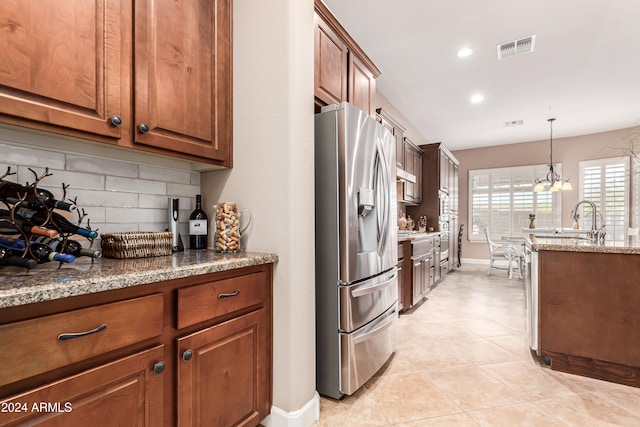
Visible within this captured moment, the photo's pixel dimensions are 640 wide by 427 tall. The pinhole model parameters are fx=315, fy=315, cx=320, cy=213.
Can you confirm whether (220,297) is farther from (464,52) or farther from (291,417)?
(464,52)

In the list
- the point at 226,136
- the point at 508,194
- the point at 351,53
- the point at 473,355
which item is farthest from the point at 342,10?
the point at 508,194

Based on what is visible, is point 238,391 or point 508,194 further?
point 508,194

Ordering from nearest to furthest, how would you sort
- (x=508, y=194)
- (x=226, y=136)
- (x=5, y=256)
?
(x=5, y=256), (x=226, y=136), (x=508, y=194)

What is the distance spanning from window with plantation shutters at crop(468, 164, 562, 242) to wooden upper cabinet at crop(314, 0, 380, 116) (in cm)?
547

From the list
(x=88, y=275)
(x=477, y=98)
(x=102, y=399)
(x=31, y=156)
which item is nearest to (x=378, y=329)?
(x=102, y=399)

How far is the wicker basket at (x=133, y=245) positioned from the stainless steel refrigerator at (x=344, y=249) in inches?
32.9

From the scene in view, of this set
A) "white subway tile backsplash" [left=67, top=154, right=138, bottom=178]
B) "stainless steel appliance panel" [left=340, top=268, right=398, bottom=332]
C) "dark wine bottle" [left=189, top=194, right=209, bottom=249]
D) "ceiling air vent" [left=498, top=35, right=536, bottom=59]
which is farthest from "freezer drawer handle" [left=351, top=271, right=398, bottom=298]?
"ceiling air vent" [left=498, top=35, right=536, bottom=59]

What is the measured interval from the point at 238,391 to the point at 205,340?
327 mm

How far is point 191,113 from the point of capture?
1.57 metres

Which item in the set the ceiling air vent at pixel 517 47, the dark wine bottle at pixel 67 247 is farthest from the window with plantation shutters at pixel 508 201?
the dark wine bottle at pixel 67 247

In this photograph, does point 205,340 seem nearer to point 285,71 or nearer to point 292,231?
point 292,231

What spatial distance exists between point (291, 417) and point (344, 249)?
34.5 inches

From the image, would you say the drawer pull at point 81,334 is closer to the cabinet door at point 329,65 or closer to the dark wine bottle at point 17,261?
the dark wine bottle at point 17,261

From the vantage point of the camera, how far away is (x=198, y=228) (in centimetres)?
182
